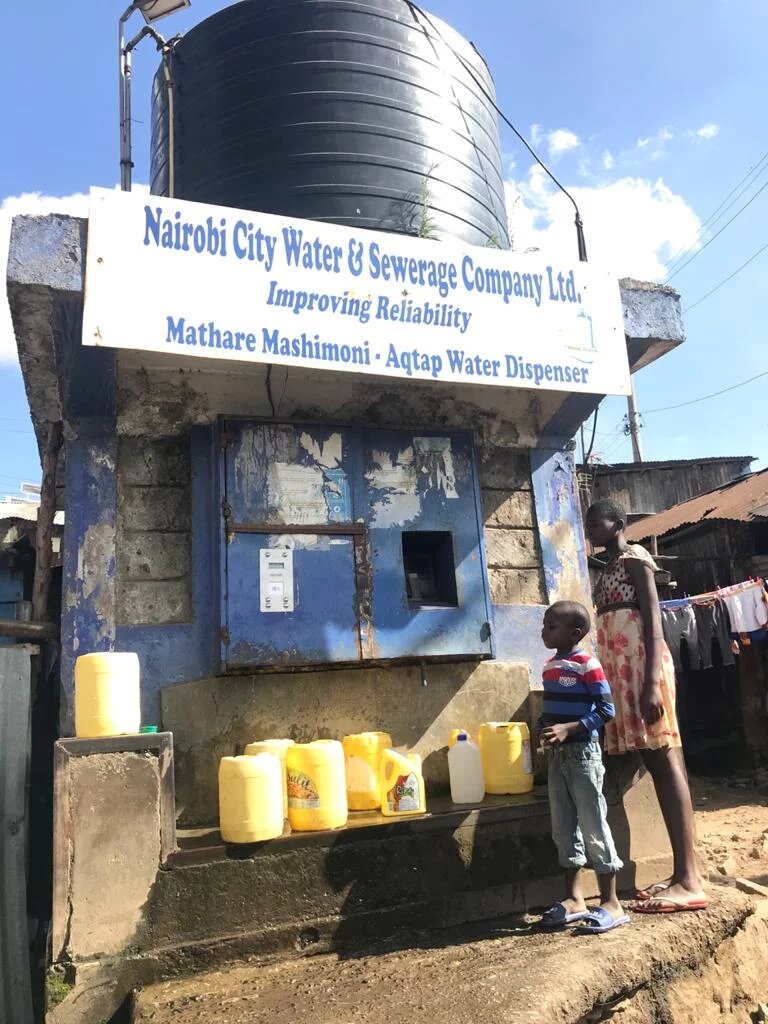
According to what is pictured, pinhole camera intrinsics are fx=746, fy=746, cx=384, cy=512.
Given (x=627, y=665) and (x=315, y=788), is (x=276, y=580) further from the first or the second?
(x=627, y=665)

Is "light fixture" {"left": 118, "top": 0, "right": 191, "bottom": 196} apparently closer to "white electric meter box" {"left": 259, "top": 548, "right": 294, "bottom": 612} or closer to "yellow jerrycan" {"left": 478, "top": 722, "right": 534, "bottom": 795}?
"white electric meter box" {"left": 259, "top": 548, "right": 294, "bottom": 612}

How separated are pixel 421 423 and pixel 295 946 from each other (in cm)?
280

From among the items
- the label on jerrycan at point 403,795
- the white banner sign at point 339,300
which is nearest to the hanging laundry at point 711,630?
the white banner sign at point 339,300

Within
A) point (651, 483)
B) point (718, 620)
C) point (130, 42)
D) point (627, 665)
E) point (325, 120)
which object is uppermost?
point (651, 483)

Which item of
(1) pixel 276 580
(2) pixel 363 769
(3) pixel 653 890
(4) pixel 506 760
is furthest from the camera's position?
(1) pixel 276 580

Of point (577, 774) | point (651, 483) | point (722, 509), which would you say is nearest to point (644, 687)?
point (577, 774)

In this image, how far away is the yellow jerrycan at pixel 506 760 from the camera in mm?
3779

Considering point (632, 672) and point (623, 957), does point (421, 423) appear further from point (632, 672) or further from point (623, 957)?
point (623, 957)

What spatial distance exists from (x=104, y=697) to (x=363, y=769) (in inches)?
50.5

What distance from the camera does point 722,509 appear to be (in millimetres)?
11508

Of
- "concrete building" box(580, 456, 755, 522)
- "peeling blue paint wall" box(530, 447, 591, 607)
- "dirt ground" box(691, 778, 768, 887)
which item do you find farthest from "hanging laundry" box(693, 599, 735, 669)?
"concrete building" box(580, 456, 755, 522)

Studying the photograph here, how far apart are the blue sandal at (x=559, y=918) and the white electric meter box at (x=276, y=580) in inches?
72.3

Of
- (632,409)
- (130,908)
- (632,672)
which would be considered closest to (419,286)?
(632,672)

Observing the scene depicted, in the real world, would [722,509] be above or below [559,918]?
above
